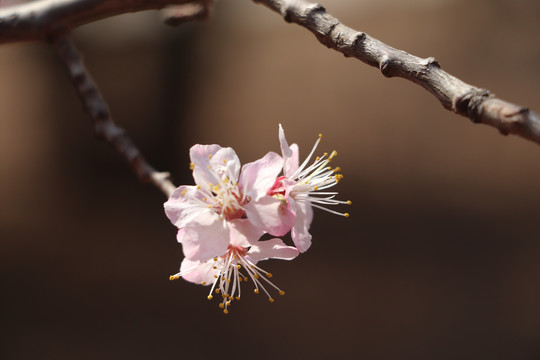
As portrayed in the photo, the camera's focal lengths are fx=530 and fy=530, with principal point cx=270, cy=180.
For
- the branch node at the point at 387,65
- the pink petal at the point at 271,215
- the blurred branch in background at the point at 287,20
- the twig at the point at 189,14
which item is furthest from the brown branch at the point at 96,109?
the branch node at the point at 387,65

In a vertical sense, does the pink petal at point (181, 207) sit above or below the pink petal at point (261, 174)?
below

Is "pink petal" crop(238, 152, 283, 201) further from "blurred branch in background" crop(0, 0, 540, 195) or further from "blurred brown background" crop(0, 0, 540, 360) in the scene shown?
"blurred brown background" crop(0, 0, 540, 360)

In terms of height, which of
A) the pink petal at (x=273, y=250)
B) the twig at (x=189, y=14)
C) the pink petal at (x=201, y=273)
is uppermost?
the twig at (x=189, y=14)

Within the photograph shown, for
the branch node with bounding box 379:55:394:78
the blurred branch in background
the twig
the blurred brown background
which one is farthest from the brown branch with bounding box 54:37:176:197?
the blurred brown background

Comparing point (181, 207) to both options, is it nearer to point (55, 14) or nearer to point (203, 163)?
point (203, 163)

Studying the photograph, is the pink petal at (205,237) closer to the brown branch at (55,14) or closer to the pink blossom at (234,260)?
the pink blossom at (234,260)

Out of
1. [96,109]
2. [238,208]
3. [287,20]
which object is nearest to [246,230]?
[238,208]
